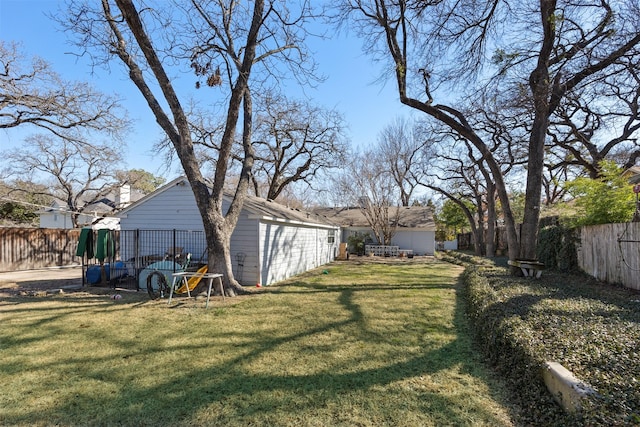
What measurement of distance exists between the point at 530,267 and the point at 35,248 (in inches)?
807

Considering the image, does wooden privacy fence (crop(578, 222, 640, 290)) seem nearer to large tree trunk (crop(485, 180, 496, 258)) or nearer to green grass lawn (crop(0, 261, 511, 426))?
green grass lawn (crop(0, 261, 511, 426))

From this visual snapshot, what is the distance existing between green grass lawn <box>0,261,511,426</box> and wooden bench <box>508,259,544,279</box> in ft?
11.7

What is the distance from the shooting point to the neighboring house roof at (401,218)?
25906 mm

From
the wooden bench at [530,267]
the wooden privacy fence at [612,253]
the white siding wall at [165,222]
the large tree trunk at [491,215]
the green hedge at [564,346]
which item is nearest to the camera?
the green hedge at [564,346]

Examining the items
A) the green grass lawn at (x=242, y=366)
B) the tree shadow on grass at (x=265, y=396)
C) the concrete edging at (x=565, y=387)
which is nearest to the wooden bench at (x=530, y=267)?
the green grass lawn at (x=242, y=366)

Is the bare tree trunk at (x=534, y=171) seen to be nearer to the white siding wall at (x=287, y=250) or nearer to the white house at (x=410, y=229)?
the white siding wall at (x=287, y=250)

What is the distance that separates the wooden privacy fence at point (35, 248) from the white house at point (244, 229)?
698 centimetres

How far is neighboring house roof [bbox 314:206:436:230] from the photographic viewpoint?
25906 mm

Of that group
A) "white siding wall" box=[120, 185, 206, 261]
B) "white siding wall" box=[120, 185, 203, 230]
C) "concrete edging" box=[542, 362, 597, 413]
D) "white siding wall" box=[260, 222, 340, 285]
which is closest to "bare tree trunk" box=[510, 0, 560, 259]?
"white siding wall" box=[260, 222, 340, 285]

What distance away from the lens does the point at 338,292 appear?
9.17 m

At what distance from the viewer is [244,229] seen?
10391 millimetres

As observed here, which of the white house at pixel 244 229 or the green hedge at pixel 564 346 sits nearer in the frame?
the green hedge at pixel 564 346

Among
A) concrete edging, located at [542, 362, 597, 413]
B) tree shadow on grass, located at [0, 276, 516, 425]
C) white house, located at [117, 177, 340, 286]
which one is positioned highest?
white house, located at [117, 177, 340, 286]

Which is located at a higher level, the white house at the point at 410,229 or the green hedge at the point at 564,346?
the white house at the point at 410,229
